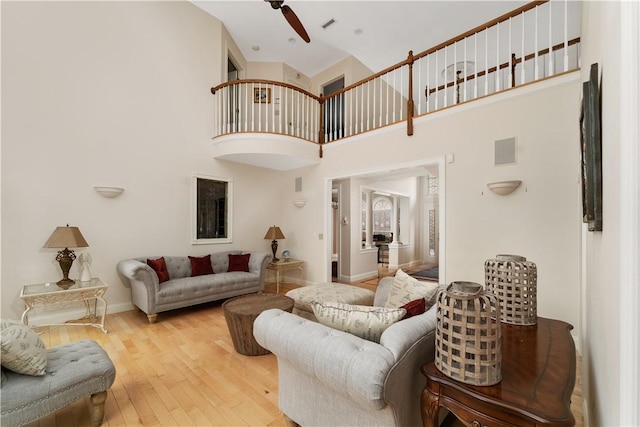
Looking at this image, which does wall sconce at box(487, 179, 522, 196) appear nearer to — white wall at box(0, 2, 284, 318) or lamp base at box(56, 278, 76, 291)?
white wall at box(0, 2, 284, 318)

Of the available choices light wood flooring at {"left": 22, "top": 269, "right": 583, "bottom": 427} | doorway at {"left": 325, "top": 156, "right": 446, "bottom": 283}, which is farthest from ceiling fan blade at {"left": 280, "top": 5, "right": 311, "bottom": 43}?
light wood flooring at {"left": 22, "top": 269, "right": 583, "bottom": 427}

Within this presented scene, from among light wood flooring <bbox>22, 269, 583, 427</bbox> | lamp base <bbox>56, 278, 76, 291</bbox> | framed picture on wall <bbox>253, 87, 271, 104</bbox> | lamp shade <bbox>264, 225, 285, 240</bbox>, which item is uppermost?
framed picture on wall <bbox>253, 87, 271, 104</bbox>

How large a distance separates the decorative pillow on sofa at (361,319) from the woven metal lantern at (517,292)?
28.2 inches

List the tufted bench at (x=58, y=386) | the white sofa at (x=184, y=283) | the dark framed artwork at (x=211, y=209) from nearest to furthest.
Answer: the tufted bench at (x=58, y=386) → the white sofa at (x=184, y=283) → the dark framed artwork at (x=211, y=209)

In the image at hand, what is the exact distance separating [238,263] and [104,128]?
2995 mm

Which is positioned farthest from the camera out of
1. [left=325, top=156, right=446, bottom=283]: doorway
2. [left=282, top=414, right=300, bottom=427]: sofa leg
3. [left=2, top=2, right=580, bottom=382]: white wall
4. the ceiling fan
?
[left=325, top=156, right=446, bottom=283]: doorway

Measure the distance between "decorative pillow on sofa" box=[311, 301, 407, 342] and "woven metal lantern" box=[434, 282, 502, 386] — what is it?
434 mm

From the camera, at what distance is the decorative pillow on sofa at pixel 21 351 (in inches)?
62.4

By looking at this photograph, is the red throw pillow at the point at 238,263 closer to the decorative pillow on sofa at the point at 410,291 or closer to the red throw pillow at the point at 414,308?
the decorative pillow on sofa at the point at 410,291

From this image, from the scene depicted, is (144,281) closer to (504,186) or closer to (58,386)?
(58,386)

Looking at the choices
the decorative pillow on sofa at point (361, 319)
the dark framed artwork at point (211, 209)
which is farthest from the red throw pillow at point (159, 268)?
the decorative pillow on sofa at point (361, 319)

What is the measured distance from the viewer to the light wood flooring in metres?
2.01

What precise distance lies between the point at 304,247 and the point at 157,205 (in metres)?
2.97

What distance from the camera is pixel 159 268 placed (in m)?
4.20
